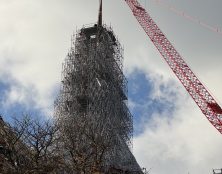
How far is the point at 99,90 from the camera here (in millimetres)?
89125

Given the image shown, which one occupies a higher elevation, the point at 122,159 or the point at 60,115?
the point at 60,115

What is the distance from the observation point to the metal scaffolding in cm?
8500

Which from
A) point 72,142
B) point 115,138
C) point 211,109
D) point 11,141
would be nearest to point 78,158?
point 72,142

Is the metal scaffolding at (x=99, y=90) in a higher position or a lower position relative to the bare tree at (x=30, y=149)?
higher

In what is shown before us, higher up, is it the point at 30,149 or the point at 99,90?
the point at 99,90

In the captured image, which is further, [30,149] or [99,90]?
[99,90]

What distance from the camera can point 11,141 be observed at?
33281mm

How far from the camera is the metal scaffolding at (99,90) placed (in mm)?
85000

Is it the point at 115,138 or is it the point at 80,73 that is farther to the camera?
the point at 80,73

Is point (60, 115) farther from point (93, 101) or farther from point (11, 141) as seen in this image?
point (11, 141)

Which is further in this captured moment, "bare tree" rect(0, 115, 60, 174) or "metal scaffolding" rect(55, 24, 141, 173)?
"metal scaffolding" rect(55, 24, 141, 173)

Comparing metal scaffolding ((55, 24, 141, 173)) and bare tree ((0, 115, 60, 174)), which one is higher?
metal scaffolding ((55, 24, 141, 173))

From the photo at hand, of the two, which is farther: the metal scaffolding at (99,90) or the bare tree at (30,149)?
the metal scaffolding at (99,90)

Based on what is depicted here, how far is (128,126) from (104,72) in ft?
36.7
